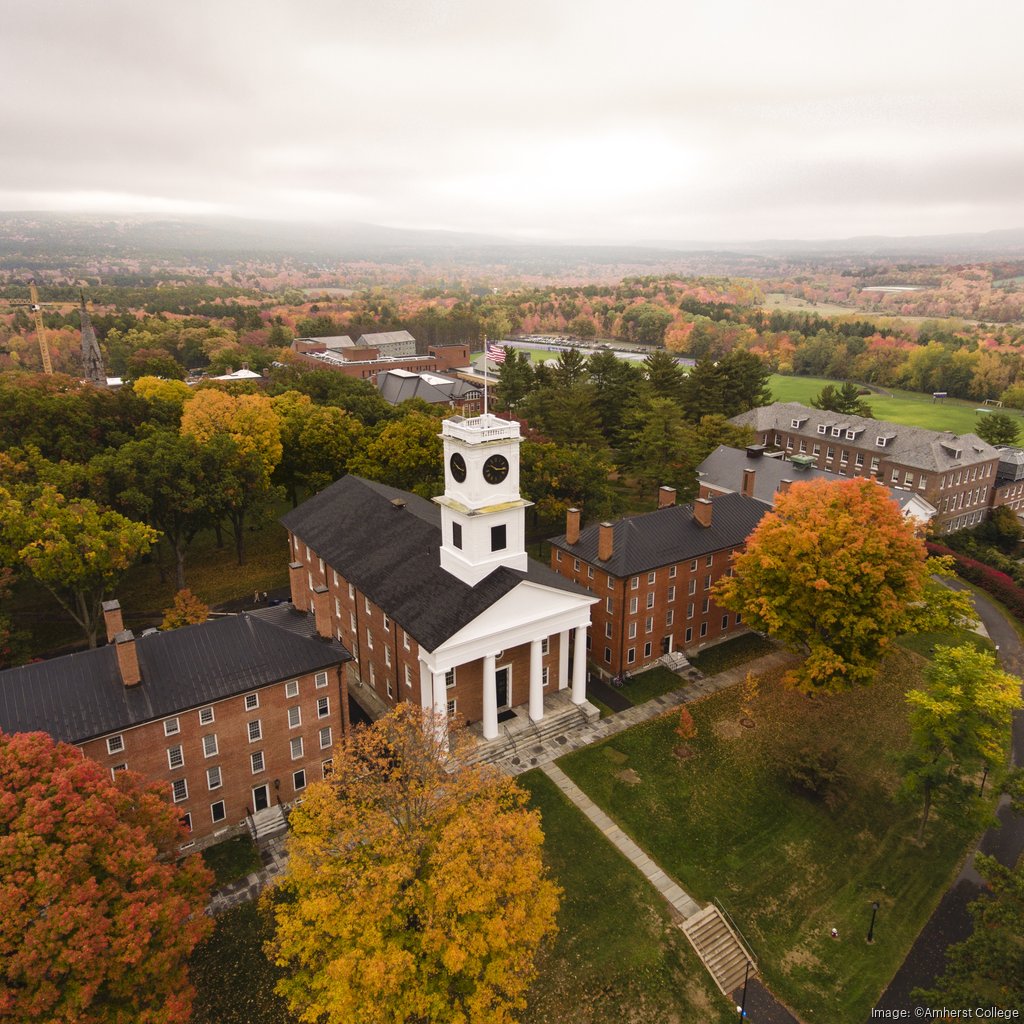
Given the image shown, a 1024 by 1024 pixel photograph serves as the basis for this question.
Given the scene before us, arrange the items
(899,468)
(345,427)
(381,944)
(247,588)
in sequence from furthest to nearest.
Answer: (899,468) < (345,427) < (247,588) < (381,944)

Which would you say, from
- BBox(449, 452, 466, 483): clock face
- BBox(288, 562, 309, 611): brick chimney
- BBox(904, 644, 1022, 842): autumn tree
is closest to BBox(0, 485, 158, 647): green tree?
BBox(288, 562, 309, 611): brick chimney

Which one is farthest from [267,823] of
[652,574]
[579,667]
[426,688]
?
[652,574]

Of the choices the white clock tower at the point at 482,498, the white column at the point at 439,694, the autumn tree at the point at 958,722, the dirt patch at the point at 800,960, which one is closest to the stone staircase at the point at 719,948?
the dirt patch at the point at 800,960

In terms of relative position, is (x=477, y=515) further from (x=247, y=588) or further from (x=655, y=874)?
(x=247, y=588)

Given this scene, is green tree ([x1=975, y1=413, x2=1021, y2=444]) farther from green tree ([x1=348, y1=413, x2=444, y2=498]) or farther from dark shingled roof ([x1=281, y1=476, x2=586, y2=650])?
dark shingled roof ([x1=281, y1=476, x2=586, y2=650])

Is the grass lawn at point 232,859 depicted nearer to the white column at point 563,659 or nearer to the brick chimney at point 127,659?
the brick chimney at point 127,659

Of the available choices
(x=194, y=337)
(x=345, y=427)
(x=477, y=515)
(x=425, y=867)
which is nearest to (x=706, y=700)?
(x=477, y=515)
